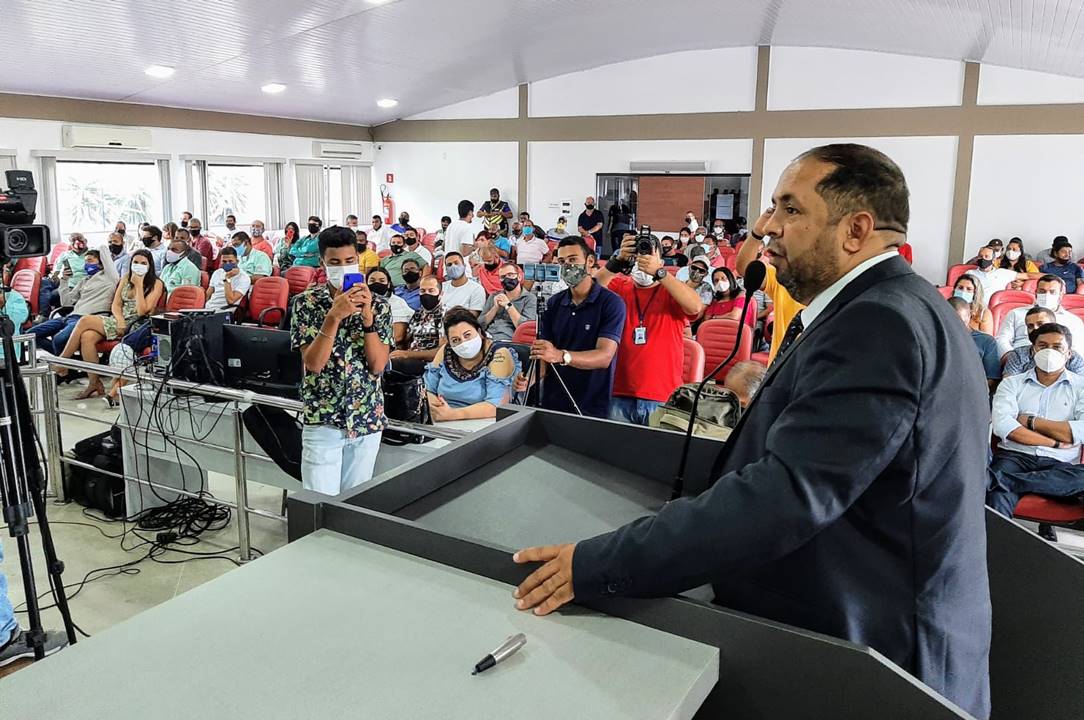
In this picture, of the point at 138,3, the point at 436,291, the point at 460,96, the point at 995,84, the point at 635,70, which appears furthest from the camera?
the point at 460,96

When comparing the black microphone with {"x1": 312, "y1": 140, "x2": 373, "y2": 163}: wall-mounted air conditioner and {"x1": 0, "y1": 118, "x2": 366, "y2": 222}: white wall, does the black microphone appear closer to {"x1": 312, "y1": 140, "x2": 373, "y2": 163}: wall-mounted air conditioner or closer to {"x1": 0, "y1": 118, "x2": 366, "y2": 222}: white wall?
{"x1": 0, "y1": 118, "x2": 366, "y2": 222}: white wall

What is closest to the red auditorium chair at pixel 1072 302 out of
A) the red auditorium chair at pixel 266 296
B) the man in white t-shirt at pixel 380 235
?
the red auditorium chair at pixel 266 296

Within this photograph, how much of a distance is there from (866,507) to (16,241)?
93.9 inches

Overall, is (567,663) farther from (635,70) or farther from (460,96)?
(460,96)

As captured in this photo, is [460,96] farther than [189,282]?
Yes

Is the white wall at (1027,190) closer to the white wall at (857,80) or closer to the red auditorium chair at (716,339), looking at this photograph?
the white wall at (857,80)

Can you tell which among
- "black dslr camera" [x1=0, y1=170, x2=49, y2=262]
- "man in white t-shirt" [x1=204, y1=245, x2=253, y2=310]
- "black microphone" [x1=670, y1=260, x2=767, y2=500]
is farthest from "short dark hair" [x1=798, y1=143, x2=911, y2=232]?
"man in white t-shirt" [x1=204, y1=245, x2=253, y2=310]

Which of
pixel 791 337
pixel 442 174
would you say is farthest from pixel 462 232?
pixel 791 337

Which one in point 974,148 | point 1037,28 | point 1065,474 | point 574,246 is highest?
point 1037,28

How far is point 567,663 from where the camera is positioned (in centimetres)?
93

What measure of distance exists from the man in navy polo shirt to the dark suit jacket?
2.47 meters

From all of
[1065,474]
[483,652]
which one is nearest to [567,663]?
[483,652]

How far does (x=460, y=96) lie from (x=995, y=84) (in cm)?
837

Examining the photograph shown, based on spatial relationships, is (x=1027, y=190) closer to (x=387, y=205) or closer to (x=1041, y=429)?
(x=1041, y=429)
